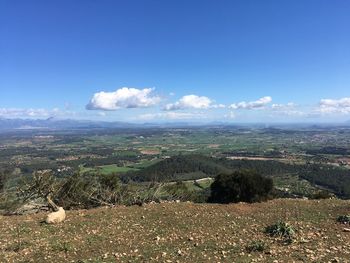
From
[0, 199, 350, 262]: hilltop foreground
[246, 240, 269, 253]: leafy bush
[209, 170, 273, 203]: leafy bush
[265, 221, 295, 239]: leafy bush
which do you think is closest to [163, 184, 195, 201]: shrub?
[209, 170, 273, 203]: leafy bush

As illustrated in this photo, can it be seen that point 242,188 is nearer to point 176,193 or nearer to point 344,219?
point 176,193

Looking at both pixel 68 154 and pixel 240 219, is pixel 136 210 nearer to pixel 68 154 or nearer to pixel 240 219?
pixel 240 219

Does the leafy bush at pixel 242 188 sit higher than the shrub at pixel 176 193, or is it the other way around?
the leafy bush at pixel 242 188

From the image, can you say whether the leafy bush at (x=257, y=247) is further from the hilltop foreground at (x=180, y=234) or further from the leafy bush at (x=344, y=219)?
the leafy bush at (x=344, y=219)

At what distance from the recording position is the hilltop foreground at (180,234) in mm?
11767

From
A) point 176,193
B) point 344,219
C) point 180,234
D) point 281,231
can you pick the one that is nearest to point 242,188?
point 176,193

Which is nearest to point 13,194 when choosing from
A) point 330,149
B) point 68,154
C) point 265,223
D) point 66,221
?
point 66,221

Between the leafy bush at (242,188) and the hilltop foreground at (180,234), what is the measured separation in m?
Result: 2.90

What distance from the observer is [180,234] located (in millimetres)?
14219

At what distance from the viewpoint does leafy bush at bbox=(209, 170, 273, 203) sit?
73.5 feet

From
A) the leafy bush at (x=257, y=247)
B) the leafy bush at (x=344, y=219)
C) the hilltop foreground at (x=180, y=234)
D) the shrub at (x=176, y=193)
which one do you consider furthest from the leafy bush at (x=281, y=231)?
the shrub at (x=176, y=193)

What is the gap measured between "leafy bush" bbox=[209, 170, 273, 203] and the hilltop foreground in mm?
2902

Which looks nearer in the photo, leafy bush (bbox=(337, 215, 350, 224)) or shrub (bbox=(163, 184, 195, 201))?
leafy bush (bbox=(337, 215, 350, 224))

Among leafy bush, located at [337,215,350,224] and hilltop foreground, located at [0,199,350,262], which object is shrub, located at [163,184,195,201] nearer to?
hilltop foreground, located at [0,199,350,262]
